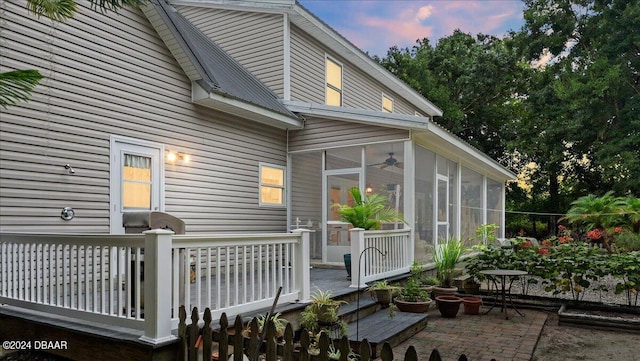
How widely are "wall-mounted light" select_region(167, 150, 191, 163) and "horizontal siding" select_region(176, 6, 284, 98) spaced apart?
324cm

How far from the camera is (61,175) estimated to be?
5.87 meters

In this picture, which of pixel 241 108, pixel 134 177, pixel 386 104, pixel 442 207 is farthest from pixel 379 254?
pixel 386 104

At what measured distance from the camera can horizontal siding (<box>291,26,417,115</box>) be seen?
416 inches

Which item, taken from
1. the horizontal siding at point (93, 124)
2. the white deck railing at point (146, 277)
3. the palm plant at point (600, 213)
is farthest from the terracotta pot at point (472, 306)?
the palm plant at point (600, 213)

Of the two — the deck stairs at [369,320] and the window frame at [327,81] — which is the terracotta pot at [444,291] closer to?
the deck stairs at [369,320]

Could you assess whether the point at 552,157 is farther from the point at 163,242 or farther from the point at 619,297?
the point at 163,242

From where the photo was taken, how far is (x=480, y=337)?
556 cm

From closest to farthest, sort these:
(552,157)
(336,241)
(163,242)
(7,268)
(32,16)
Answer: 1. (163,242)
2. (7,268)
3. (32,16)
4. (336,241)
5. (552,157)

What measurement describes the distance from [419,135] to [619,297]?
446 cm

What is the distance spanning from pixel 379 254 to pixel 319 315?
260 cm

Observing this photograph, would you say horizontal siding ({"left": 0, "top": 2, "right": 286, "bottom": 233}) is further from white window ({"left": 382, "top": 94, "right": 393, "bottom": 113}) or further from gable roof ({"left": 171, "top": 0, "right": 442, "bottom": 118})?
white window ({"left": 382, "top": 94, "right": 393, "bottom": 113})

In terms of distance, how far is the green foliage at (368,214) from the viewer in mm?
7570

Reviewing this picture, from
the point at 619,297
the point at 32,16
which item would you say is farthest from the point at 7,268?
the point at 619,297

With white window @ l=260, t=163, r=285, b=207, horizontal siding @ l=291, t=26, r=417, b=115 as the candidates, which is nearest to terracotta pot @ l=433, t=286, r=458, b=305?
white window @ l=260, t=163, r=285, b=207
